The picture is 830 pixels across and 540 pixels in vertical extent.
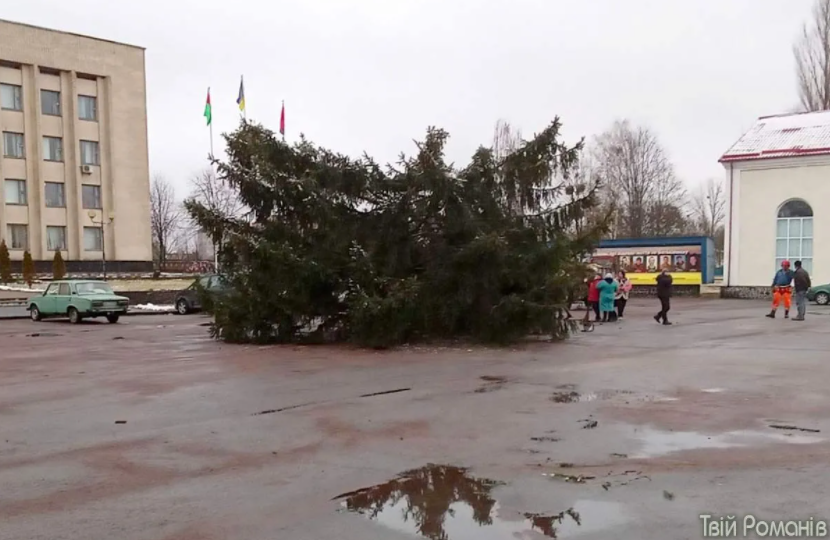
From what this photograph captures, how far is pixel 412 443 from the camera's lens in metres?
7.29

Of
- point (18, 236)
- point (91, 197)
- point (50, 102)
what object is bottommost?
point (18, 236)

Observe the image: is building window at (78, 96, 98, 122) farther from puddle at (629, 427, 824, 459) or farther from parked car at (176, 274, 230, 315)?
puddle at (629, 427, 824, 459)

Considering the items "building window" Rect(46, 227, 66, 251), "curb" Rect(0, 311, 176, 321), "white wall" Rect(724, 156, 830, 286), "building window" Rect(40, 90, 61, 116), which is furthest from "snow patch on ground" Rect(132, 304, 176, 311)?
"building window" Rect(40, 90, 61, 116)

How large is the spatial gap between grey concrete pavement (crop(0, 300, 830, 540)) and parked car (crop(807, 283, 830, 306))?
18797mm

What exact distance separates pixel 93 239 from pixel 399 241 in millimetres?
48088

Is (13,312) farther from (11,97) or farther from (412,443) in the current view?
(412,443)

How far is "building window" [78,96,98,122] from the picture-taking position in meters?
57.9

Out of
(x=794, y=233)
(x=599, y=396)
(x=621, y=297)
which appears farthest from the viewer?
(x=794, y=233)

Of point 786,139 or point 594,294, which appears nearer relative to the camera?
point 594,294

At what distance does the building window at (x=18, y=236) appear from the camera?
54438mm

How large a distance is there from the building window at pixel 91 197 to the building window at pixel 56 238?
8.79ft

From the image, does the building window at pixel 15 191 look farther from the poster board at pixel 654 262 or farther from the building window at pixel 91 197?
the poster board at pixel 654 262

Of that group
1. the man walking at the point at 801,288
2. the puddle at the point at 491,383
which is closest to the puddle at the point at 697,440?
the puddle at the point at 491,383

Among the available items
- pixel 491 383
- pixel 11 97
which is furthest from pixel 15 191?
pixel 491 383
